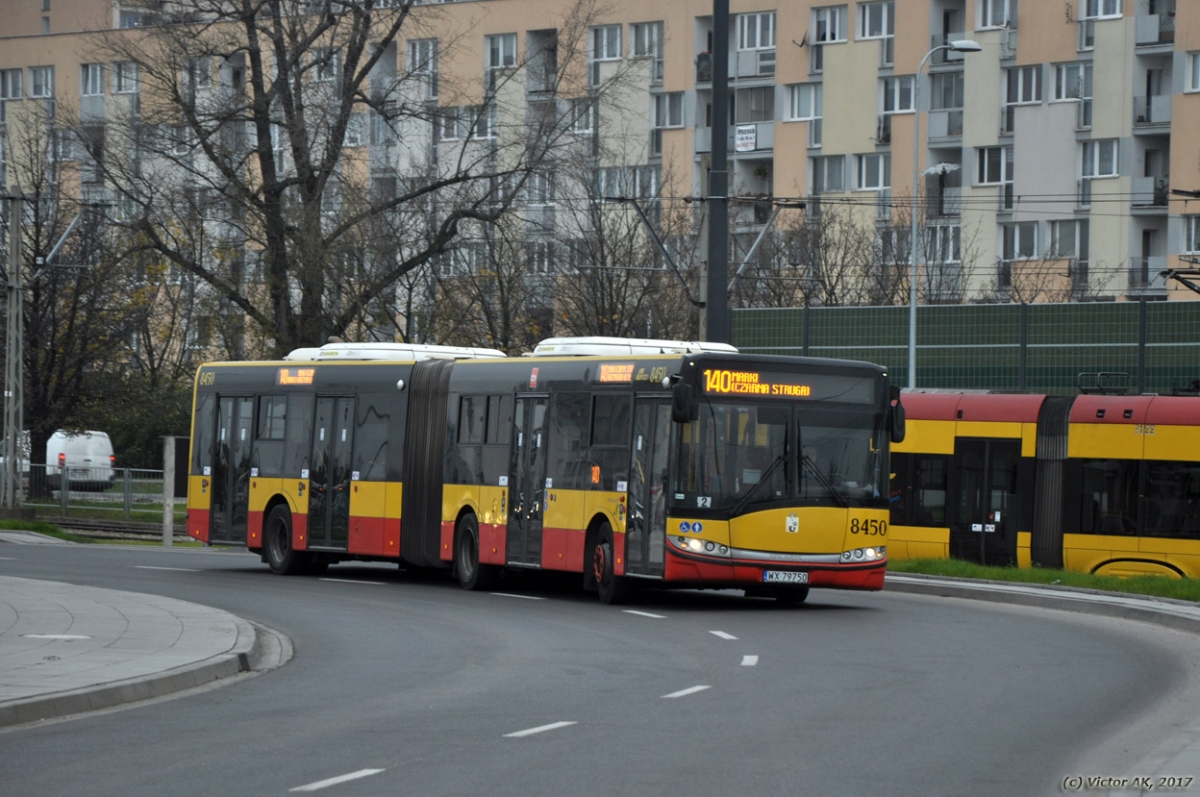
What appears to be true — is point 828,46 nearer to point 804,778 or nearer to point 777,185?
point 777,185

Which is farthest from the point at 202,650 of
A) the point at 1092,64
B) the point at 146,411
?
the point at 1092,64

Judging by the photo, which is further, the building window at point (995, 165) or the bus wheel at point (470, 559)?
the building window at point (995, 165)

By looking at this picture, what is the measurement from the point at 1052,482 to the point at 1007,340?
18.3 metres

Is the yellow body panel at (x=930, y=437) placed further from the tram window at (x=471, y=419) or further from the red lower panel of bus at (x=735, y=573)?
the red lower panel of bus at (x=735, y=573)

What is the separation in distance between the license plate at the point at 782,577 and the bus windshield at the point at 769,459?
2.53ft

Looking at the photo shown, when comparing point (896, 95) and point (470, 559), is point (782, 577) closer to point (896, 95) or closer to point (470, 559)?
point (470, 559)

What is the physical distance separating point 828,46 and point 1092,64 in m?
9.87

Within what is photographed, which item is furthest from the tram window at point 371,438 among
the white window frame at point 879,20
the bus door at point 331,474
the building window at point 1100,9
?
the white window frame at point 879,20

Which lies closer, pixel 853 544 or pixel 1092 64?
pixel 853 544

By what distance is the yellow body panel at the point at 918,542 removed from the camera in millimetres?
32594

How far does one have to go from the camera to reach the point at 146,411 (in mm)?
57000

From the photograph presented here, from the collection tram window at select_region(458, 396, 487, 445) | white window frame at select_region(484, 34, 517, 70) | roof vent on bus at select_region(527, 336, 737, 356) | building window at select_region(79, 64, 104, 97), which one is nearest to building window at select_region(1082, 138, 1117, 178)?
white window frame at select_region(484, 34, 517, 70)

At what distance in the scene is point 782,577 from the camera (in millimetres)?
21938

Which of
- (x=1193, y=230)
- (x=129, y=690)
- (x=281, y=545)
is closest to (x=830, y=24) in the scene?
(x=1193, y=230)
